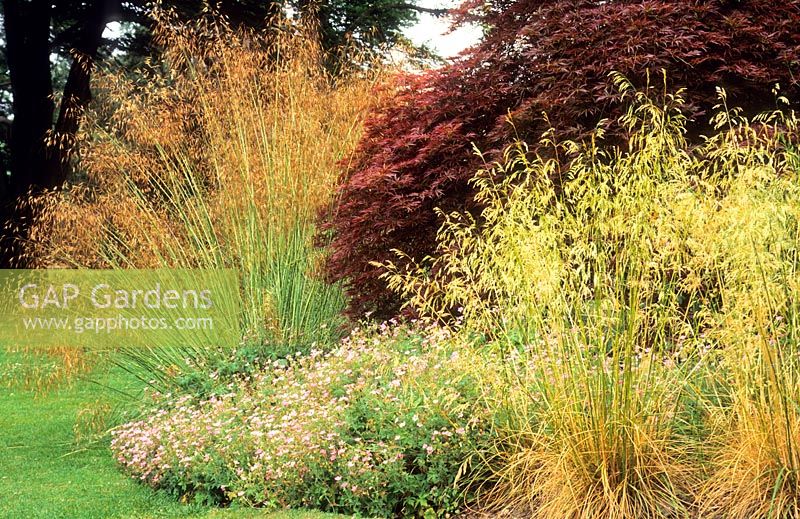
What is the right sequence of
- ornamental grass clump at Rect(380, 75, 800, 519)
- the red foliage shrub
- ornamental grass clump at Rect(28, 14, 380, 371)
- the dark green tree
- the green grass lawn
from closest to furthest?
ornamental grass clump at Rect(380, 75, 800, 519), the green grass lawn, the red foliage shrub, ornamental grass clump at Rect(28, 14, 380, 371), the dark green tree

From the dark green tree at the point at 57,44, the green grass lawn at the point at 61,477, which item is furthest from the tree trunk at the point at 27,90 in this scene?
the green grass lawn at the point at 61,477

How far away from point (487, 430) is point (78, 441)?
3.93 m

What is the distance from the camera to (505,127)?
6.06 meters

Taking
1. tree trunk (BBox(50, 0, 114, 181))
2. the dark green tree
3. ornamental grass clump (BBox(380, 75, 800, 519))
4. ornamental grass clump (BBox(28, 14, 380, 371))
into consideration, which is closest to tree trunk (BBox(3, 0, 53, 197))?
the dark green tree

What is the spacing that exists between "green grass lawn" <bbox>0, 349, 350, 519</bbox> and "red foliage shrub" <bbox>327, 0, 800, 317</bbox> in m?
2.35

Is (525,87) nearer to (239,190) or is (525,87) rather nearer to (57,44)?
(239,190)

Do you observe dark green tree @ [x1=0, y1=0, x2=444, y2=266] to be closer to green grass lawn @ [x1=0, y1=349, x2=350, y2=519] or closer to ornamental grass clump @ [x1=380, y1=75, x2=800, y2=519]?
green grass lawn @ [x1=0, y1=349, x2=350, y2=519]

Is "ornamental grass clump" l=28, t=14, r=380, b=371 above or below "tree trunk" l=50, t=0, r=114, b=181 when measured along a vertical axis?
below

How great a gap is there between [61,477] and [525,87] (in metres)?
4.33

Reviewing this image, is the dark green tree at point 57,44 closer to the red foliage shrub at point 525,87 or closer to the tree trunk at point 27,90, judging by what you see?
the tree trunk at point 27,90

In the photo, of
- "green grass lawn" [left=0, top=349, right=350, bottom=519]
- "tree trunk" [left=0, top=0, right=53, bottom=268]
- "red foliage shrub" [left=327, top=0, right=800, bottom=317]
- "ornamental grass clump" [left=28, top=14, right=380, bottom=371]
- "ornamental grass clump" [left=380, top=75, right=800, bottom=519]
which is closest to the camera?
"ornamental grass clump" [left=380, top=75, right=800, bottom=519]

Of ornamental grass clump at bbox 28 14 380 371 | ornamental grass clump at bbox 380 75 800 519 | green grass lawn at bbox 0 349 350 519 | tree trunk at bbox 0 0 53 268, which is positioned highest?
tree trunk at bbox 0 0 53 268

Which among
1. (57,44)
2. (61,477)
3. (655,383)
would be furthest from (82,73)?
(655,383)

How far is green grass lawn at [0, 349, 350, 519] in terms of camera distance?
4.91m
